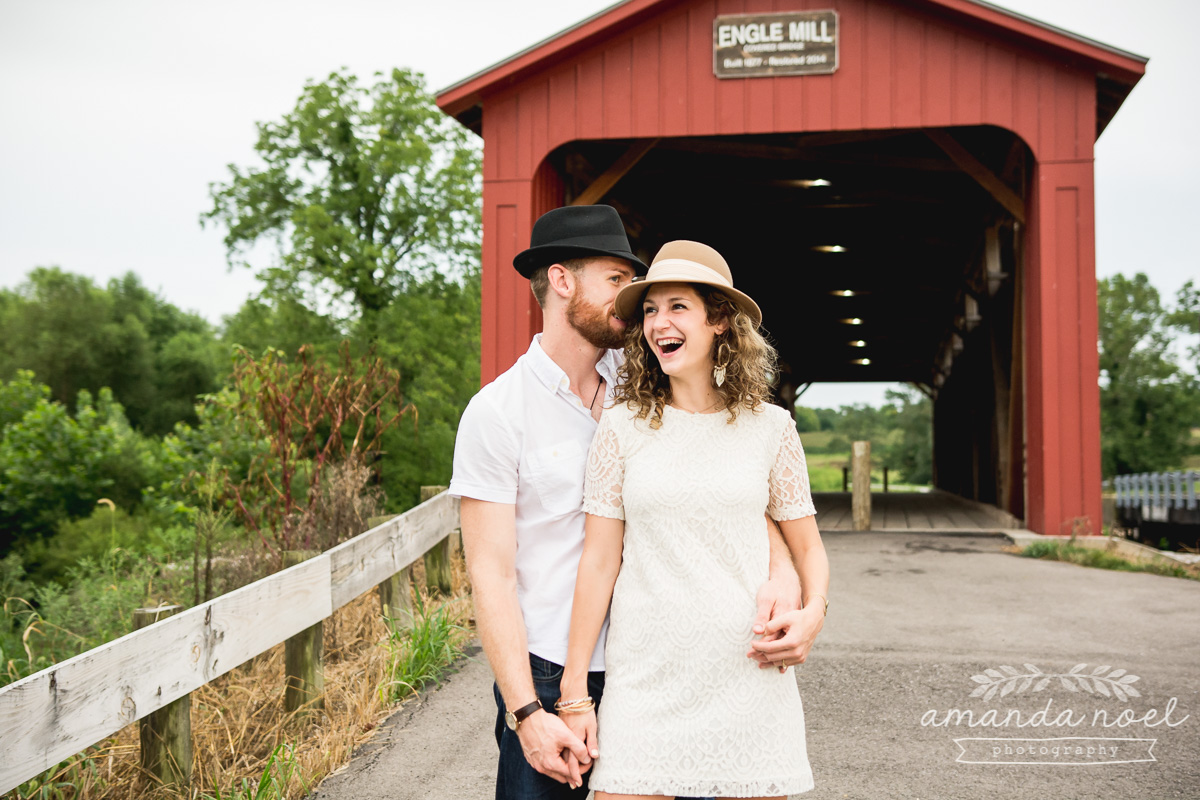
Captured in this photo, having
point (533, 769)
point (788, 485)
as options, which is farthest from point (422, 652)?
point (788, 485)

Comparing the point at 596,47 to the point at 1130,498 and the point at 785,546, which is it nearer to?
the point at 785,546

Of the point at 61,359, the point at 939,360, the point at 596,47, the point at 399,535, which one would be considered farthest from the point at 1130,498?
the point at 61,359

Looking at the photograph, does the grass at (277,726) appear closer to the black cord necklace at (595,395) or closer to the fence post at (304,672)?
the fence post at (304,672)

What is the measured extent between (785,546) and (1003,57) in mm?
7747

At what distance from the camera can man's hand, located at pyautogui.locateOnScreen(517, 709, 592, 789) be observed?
171 centimetres

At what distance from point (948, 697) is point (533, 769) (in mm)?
2803

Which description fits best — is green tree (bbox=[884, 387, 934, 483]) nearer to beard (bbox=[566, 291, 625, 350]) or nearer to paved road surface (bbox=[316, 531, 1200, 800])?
paved road surface (bbox=[316, 531, 1200, 800])

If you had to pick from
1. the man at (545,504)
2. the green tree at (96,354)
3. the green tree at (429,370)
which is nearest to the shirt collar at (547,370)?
the man at (545,504)

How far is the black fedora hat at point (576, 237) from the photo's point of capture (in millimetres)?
1972

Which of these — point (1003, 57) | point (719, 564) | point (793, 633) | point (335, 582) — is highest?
point (1003, 57)

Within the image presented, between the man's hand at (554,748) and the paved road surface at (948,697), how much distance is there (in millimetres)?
1578

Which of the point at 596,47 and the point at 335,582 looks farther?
the point at 596,47

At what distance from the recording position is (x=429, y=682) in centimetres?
430

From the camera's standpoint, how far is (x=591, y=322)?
2016 mm
